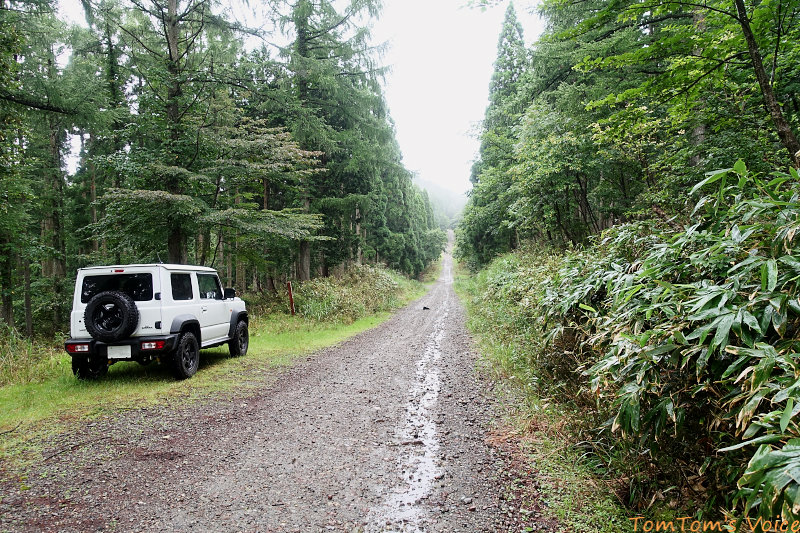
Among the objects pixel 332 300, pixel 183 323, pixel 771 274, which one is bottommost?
pixel 332 300

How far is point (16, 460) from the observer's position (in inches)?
147

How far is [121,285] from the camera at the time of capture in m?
6.17

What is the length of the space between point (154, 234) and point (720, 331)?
12.2 meters

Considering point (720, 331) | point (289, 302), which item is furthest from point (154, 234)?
point (720, 331)

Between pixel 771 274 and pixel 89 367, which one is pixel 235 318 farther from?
pixel 771 274

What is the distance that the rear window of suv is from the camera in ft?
20.2

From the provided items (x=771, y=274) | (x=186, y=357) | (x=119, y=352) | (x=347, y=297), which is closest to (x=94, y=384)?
(x=119, y=352)

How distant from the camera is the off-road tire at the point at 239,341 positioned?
8.39 metres

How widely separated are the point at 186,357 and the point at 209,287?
171cm

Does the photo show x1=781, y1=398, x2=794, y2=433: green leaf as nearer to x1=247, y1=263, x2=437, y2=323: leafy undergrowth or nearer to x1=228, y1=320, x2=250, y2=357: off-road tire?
x1=228, y1=320, x2=250, y2=357: off-road tire

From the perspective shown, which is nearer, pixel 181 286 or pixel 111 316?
pixel 111 316

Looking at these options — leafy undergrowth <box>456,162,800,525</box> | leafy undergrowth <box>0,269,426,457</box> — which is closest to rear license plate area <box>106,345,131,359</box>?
leafy undergrowth <box>0,269,426,457</box>

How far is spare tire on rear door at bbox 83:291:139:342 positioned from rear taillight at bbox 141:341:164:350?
0.28 m

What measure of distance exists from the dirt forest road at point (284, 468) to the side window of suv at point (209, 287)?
8.66 ft
